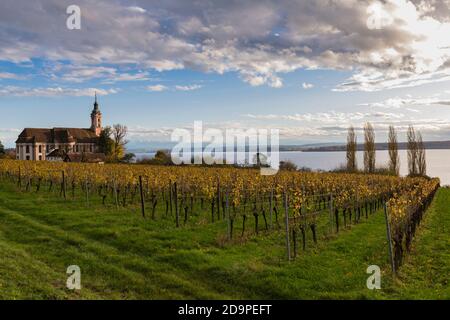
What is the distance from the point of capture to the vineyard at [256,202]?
12.6 meters

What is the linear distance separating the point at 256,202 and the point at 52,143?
Result: 7593 centimetres

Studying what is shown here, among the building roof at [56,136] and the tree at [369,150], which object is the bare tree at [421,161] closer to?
the tree at [369,150]

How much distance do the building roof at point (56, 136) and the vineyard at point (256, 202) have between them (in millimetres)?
58228

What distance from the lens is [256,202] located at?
18281mm

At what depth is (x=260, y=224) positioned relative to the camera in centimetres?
1468

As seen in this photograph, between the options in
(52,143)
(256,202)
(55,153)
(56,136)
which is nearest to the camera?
(256,202)

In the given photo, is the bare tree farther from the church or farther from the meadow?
the church

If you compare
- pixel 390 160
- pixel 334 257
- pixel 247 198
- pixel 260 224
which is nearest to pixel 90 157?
pixel 390 160

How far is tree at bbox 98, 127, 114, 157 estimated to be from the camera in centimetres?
7226

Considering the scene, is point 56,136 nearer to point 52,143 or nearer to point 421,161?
point 52,143
